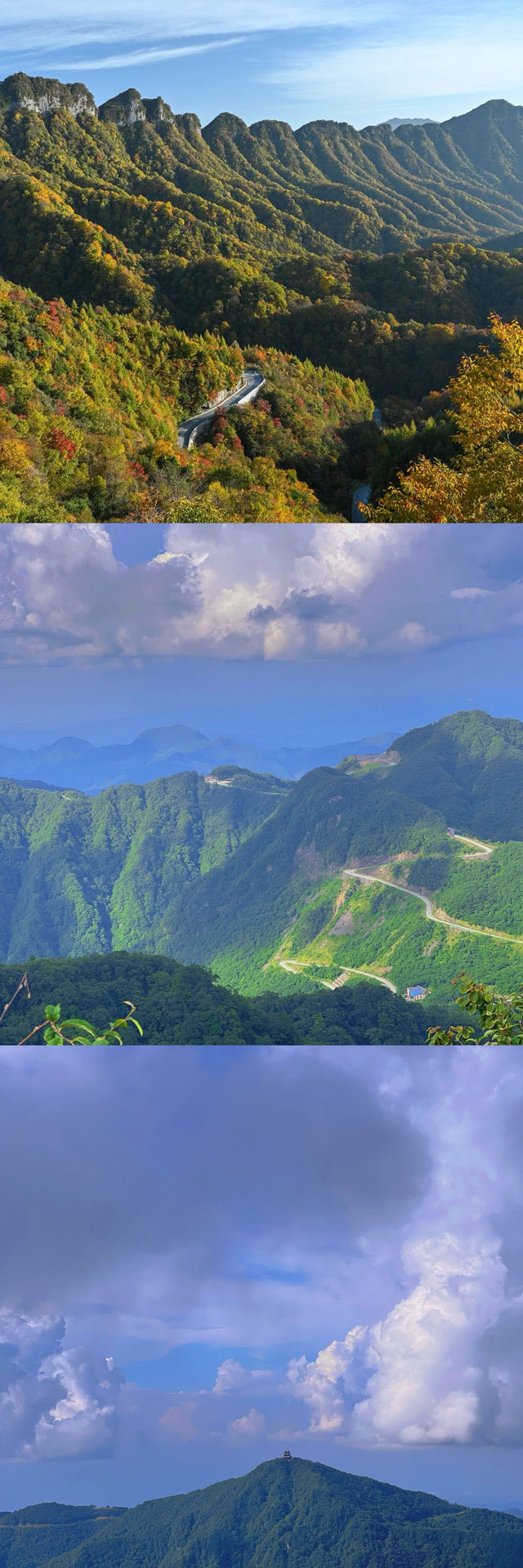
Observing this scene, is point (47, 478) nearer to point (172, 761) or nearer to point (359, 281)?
point (172, 761)

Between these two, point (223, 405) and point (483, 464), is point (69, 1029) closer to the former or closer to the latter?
point (483, 464)

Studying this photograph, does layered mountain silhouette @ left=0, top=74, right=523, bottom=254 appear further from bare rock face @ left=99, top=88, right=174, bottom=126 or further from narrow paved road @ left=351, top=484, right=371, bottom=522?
narrow paved road @ left=351, top=484, right=371, bottom=522

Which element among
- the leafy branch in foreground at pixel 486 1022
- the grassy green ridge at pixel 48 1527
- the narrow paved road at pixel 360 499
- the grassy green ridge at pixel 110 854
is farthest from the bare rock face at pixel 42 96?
the grassy green ridge at pixel 48 1527

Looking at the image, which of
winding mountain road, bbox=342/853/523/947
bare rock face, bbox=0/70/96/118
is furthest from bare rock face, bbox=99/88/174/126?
winding mountain road, bbox=342/853/523/947

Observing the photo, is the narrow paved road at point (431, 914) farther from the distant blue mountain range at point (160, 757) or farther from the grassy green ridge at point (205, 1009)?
the distant blue mountain range at point (160, 757)

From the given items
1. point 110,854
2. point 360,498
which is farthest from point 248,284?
point 110,854

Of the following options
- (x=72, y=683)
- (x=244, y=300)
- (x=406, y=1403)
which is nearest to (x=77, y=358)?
(x=244, y=300)
